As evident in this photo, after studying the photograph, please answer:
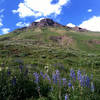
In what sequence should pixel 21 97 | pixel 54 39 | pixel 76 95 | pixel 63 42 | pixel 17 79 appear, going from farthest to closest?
pixel 54 39 → pixel 63 42 → pixel 17 79 → pixel 21 97 → pixel 76 95

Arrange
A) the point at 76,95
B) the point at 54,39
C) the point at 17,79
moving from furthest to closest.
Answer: the point at 54,39
the point at 17,79
the point at 76,95

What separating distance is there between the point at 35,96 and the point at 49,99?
0.47m

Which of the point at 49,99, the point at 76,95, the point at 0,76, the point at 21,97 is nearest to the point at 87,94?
the point at 76,95

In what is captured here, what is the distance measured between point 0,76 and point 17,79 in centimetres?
58

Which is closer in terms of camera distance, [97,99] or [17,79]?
[97,99]

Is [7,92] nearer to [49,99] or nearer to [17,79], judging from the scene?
[17,79]

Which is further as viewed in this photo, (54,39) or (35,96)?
(54,39)

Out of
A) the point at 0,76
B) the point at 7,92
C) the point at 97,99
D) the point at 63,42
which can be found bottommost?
the point at 97,99

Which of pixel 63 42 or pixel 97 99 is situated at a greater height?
pixel 63 42

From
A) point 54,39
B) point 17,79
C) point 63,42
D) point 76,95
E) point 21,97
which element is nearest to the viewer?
point 76,95

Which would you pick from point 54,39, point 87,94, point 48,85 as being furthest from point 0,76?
point 54,39

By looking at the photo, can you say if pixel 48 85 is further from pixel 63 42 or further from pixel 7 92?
pixel 63 42

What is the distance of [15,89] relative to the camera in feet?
14.6

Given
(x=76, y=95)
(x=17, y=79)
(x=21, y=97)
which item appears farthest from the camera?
(x=17, y=79)
